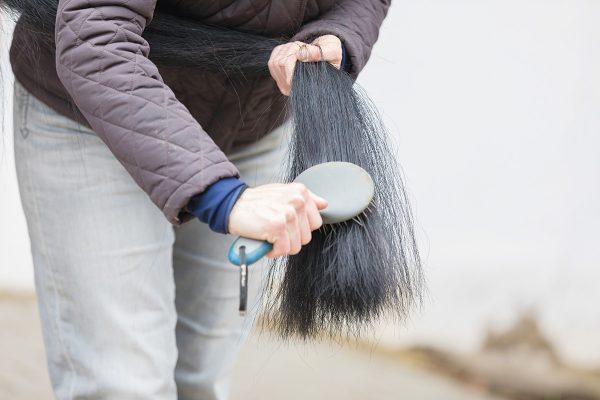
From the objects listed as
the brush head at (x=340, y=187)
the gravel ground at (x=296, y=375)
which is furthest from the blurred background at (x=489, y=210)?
the brush head at (x=340, y=187)

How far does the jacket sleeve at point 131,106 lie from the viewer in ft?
4.36

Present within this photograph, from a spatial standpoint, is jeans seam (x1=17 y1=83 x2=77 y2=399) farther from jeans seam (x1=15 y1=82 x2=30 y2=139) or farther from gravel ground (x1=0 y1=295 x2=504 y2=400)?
gravel ground (x1=0 y1=295 x2=504 y2=400)

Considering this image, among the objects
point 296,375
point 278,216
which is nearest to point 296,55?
point 278,216

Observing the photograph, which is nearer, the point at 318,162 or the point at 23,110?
the point at 318,162

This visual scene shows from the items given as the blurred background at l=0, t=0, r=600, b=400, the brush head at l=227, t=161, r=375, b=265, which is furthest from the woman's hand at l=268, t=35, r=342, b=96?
the blurred background at l=0, t=0, r=600, b=400

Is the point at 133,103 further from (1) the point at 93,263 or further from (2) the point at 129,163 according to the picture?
(1) the point at 93,263

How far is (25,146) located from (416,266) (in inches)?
28.0

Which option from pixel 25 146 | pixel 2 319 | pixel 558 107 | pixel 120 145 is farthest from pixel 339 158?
pixel 2 319

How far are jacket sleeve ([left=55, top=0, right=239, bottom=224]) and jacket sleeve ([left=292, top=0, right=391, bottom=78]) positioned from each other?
0.34 metres

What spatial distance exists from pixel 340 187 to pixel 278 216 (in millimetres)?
161

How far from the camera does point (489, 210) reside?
3377mm

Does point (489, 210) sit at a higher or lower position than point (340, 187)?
Answer: lower

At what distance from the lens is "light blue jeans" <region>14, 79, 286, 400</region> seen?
1559mm

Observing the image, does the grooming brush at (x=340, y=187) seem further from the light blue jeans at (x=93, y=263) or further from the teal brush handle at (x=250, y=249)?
the light blue jeans at (x=93, y=263)
